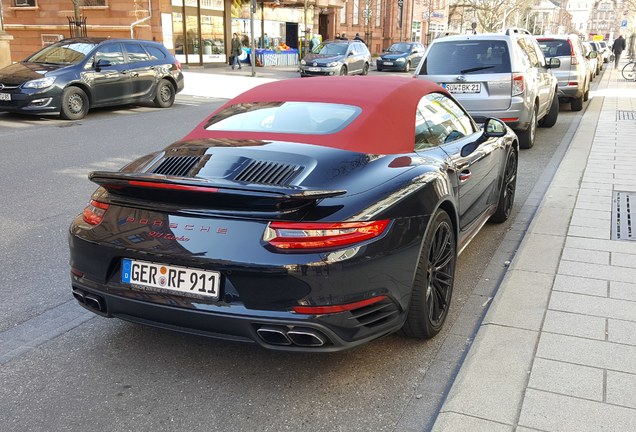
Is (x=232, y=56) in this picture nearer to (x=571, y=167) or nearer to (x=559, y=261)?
(x=571, y=167)

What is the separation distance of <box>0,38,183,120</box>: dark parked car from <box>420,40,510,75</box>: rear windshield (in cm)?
760

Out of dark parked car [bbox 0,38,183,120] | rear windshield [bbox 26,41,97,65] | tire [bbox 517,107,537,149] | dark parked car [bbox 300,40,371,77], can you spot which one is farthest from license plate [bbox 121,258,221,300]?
dark parked car [bbox 300,40,371,77]

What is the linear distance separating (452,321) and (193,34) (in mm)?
30301

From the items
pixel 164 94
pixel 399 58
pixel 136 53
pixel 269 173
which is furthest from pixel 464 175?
pixel 399 58

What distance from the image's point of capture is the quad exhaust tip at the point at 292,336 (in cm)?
282

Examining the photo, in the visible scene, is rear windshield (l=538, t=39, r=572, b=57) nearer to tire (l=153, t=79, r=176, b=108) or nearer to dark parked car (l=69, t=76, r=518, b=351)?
tire (l=153, t=79, r=176, b=108)

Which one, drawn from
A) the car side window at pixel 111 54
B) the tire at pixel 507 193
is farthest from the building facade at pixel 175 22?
the tire at pixel 507 193

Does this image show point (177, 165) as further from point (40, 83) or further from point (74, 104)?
point (74, 104)

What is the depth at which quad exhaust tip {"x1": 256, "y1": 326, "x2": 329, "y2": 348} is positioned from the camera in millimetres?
2824

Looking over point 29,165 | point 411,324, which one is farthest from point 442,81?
point 411,324

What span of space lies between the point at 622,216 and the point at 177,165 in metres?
4.73

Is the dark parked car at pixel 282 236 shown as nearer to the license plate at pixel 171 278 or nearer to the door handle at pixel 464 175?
the license plate at pixel 171 278

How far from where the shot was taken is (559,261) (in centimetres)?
486

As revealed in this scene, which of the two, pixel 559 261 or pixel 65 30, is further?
pixel 65 30
